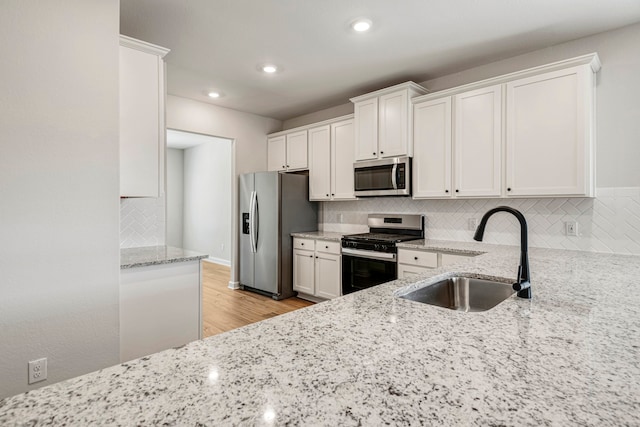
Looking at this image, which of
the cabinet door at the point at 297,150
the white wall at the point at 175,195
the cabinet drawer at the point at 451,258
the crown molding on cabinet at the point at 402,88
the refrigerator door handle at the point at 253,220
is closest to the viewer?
the cabinet drawer at the point at 451,258

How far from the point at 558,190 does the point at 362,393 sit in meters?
2.67

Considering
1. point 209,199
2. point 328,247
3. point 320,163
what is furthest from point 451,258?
point 209,199

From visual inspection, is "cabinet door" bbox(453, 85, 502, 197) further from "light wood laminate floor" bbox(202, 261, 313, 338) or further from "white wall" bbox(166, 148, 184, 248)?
"white wall" bbox(166, 148, 184, 248)

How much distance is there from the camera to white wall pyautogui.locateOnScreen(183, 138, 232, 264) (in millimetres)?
6664

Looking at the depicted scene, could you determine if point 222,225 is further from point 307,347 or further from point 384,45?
point 307,347

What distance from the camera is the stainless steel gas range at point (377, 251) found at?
3.31 meters

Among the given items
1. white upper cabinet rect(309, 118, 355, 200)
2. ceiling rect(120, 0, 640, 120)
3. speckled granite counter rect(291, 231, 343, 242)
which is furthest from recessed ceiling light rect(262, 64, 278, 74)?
speckled granite counter rect(291, 231, 343, 242)

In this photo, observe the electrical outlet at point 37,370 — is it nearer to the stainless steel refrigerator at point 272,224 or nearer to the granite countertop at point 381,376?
the granite countertop at point 381,376

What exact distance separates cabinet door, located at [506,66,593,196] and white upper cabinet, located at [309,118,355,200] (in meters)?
1.76

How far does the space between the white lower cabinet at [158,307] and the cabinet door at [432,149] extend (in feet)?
7.35

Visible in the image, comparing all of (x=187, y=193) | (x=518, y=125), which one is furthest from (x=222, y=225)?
(x=518, y=125)

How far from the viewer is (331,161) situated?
426 centimetres

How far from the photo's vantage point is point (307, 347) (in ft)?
2.61

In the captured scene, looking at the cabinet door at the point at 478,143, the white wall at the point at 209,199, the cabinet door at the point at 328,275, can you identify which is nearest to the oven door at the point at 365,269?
the cabinet door at the point at 328,275
